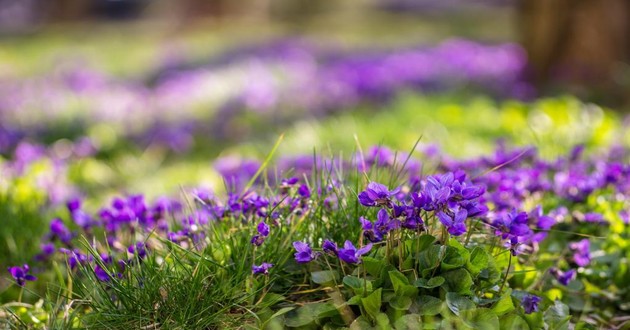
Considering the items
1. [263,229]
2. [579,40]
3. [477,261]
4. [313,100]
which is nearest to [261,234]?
[263,229]

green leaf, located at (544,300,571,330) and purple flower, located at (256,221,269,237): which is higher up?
purple flower, located at (256,221,269,237)

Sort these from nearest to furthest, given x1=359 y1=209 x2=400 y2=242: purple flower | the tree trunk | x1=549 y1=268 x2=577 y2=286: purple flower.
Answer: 1. x1=359 y1=209 x2=400 y2=242: purple flower
2. x1=549 y1=268 x2=577 y2=286: purple flower
3. the tree trunk

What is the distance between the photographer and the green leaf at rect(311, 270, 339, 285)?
2325mm

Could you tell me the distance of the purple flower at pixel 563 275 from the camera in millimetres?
2613

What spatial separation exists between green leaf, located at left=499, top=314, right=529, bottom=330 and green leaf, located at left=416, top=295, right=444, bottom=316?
20cm

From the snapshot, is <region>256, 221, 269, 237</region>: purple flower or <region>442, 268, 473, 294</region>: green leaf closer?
<region>442, 268, 473, 294</region>: green leaf

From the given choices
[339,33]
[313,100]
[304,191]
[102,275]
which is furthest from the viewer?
[339,33]

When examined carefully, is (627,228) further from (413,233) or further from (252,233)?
(252,233)

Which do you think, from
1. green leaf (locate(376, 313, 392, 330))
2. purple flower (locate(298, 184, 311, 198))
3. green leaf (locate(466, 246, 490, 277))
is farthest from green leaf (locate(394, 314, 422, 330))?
purple flower (locate(298, 184, 311, 198))

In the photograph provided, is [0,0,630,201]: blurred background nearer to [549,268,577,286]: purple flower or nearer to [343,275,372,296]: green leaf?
[549,268,577,286]: purple flower

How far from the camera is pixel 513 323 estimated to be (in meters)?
2.22

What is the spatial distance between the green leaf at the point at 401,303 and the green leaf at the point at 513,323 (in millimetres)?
288

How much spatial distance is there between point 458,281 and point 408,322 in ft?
0.69

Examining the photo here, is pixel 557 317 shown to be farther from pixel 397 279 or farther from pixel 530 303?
pixel 397 279
